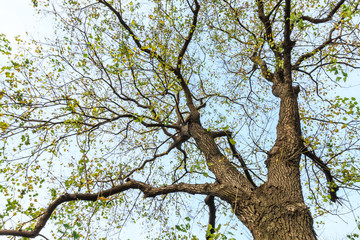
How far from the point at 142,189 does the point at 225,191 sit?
1.80 meters

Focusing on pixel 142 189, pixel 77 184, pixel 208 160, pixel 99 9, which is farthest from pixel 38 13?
pixel 208 160

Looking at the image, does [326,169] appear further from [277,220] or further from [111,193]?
[111,193]

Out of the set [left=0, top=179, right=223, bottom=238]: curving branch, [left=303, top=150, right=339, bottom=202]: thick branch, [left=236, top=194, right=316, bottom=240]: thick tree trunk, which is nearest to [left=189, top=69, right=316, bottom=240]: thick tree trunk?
[left=236, top=194, right=316, bottom=240]: thick tree trunk

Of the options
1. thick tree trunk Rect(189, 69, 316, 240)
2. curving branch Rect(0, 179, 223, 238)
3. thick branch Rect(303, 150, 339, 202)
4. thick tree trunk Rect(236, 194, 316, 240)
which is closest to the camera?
thick tree trunk Rect(236, 194, 316, 240)

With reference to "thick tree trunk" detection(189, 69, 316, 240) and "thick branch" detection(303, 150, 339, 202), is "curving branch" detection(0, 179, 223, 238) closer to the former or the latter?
"thick tree trunk" detection(189, 69, 316, 240)

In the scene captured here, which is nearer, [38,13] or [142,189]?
[142,189]

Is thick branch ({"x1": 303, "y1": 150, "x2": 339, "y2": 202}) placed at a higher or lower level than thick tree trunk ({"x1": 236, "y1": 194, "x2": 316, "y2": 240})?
higher

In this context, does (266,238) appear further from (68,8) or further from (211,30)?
(68,8)

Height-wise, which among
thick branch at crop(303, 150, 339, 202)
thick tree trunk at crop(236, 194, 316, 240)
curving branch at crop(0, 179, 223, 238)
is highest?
curving branch at crop(0, 179, 223, 238)

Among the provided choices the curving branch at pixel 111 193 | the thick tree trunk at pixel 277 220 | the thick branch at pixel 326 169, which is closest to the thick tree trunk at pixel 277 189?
the thick tree trunk at pixel 277 220

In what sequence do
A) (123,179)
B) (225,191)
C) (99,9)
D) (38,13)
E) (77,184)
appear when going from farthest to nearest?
(99,9) → (38,13) → (123,179) → (77,184) → (225,191)

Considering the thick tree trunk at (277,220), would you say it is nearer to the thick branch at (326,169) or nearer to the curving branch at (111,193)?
the curving branch at (111,193)

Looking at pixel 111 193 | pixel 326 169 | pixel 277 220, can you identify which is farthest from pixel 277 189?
pixel 111 193

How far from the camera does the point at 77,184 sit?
4.71 metres
